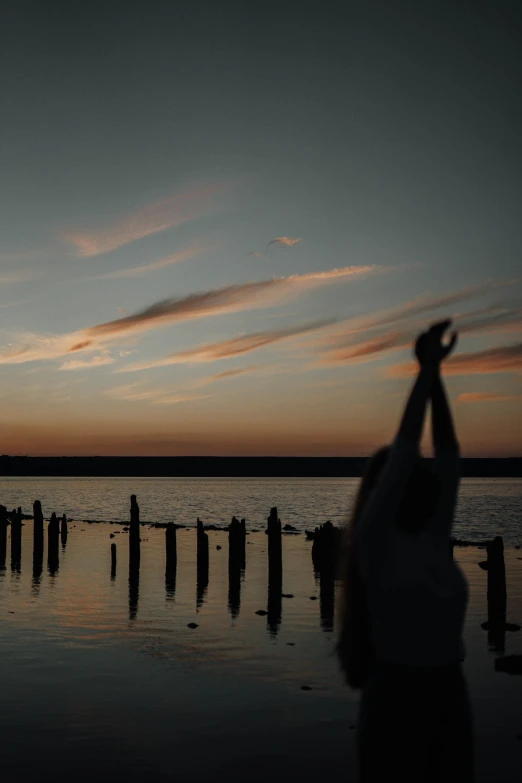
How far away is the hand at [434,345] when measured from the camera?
3523 mm

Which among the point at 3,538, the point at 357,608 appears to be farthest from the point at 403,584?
the point at 3,538

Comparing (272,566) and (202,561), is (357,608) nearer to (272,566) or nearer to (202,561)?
(272,566)

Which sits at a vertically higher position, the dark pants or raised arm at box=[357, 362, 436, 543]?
raised arm at box=[357, 362, 436, 543]

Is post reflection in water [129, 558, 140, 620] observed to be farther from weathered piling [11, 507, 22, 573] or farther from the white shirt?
the white shirt

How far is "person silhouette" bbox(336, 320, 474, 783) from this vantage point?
3.52 metres

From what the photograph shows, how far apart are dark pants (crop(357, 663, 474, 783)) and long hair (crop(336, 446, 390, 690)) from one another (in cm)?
17

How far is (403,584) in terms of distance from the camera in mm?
3531

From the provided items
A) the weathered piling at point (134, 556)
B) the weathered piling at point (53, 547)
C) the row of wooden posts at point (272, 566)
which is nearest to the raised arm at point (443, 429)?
the row of wooden posts at point (272, 566)

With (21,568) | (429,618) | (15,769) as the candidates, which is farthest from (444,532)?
(21,568)

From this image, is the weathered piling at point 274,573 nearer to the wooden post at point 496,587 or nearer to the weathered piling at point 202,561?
the weathered piling at point 202,561

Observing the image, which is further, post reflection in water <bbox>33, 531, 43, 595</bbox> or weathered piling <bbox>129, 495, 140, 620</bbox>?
post reflection in water <bbox>33, 531, 43, 595</bbox>

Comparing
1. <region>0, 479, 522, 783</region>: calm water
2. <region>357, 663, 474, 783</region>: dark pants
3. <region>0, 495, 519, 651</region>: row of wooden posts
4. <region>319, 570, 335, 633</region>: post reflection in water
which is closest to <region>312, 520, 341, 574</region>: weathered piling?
<region>0, 495, 519, 651</region>: row of wooden posts

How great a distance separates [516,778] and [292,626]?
9629 mm

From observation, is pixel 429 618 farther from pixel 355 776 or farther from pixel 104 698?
pixel 104 698
